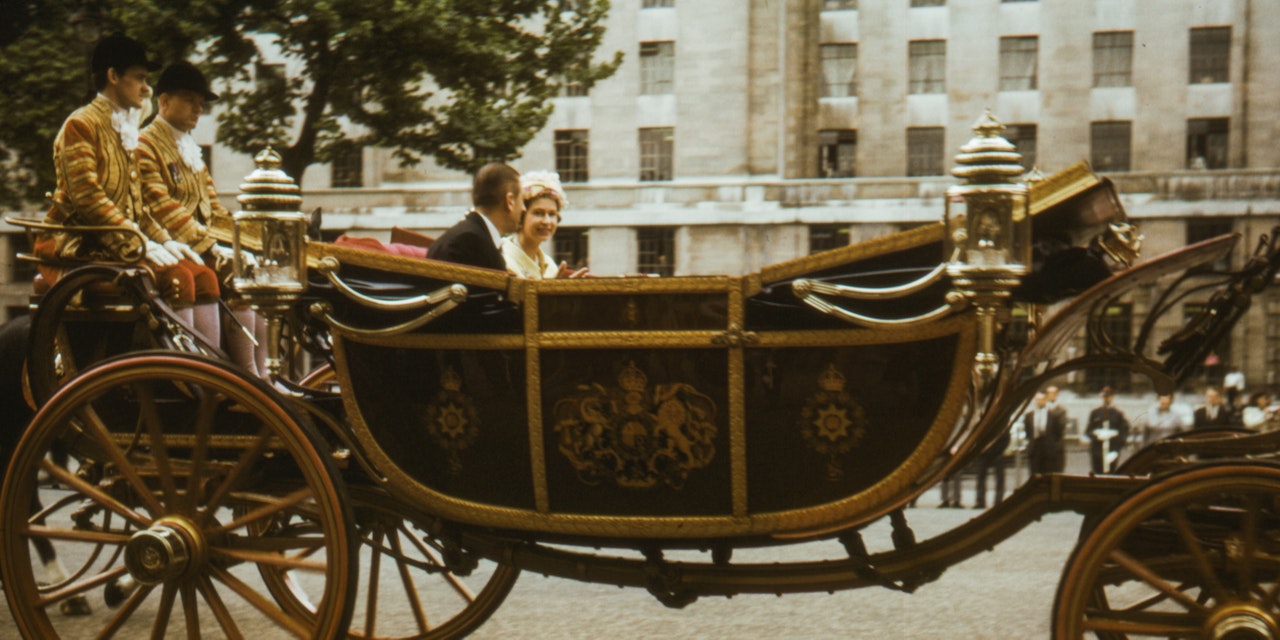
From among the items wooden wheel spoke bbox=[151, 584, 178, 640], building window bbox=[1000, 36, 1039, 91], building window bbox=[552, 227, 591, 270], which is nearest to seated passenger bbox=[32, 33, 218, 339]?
wooden wheel spoke bbox=[151, 584, 178, 640]

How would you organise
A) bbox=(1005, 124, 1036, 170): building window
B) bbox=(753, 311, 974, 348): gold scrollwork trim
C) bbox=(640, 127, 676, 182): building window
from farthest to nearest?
bbox=(640, 127, 676, 182): building window → bbox=(1005, 124, 1036, 170): building window → bbox=(753, 311, 974, 348): gold scrollwork trim

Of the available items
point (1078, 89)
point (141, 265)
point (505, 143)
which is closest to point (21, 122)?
point (505, 143)

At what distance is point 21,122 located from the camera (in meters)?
12.5

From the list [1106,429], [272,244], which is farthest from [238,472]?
[1106,429]

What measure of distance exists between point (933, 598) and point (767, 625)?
1.05 meters

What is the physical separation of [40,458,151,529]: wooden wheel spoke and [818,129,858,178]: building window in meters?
23.7

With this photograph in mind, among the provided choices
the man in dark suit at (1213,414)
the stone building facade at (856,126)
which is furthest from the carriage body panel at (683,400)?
the stone building facade at (856,126)

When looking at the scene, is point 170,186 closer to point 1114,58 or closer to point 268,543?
point 268,543

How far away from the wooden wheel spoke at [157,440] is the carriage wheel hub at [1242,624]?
267 cm

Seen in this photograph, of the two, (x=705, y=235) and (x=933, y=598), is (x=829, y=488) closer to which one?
(x=933, y=598)

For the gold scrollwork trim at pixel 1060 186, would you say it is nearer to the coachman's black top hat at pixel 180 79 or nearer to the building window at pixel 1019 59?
the coachman's black top hat at pixel 180 79

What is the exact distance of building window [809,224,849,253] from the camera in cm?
2513

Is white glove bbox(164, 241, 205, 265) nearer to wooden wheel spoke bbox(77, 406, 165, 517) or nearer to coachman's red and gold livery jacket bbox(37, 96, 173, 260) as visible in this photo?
coachman's red and gold livery jacket bbox(37, 96, 173, 260)

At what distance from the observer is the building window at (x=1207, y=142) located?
25797mm
